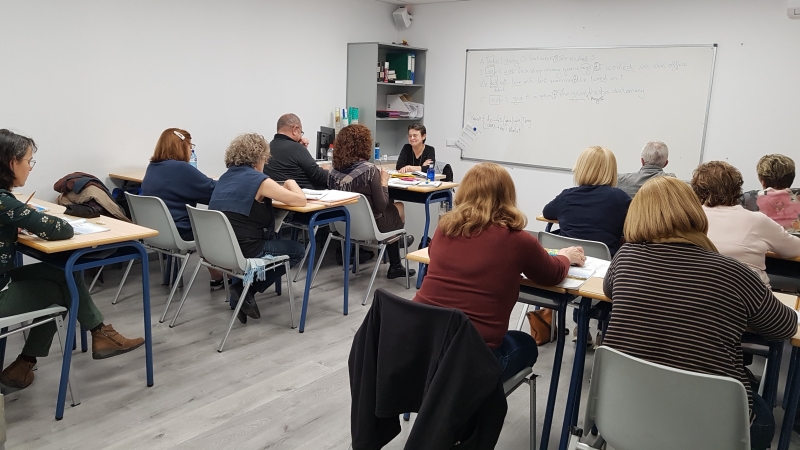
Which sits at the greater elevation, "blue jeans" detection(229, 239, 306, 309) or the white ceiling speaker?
the white ceiling speaker

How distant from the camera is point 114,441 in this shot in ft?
8.21

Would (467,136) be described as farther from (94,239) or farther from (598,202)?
(94,239)

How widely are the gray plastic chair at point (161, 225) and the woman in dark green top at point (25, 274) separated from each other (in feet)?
2.78

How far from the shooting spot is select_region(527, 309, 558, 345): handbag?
3605 mm

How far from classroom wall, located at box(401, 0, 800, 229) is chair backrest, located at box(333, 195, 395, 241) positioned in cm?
285

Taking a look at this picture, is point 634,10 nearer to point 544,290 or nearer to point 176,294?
point 544,290

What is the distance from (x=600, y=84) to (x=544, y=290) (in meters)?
4.21

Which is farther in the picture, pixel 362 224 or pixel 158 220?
pixel 362 224

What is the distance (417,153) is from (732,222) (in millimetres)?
3592

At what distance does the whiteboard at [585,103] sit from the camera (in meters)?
5.60

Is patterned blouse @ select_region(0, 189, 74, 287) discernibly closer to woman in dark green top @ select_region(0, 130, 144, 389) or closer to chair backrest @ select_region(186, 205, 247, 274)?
woman in dark green top @ select_region(0, 130, 144, 389)

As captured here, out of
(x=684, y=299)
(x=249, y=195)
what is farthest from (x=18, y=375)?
(x=684, y=299)

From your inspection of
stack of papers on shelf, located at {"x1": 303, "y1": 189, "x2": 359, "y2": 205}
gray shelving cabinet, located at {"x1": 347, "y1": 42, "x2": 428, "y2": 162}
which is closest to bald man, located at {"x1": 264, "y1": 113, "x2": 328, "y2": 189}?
stack of papers on shelf, located at {"x1": 303, "y1": 189, "x2": 359, "y2": 205}

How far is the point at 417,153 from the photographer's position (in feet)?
19.5
